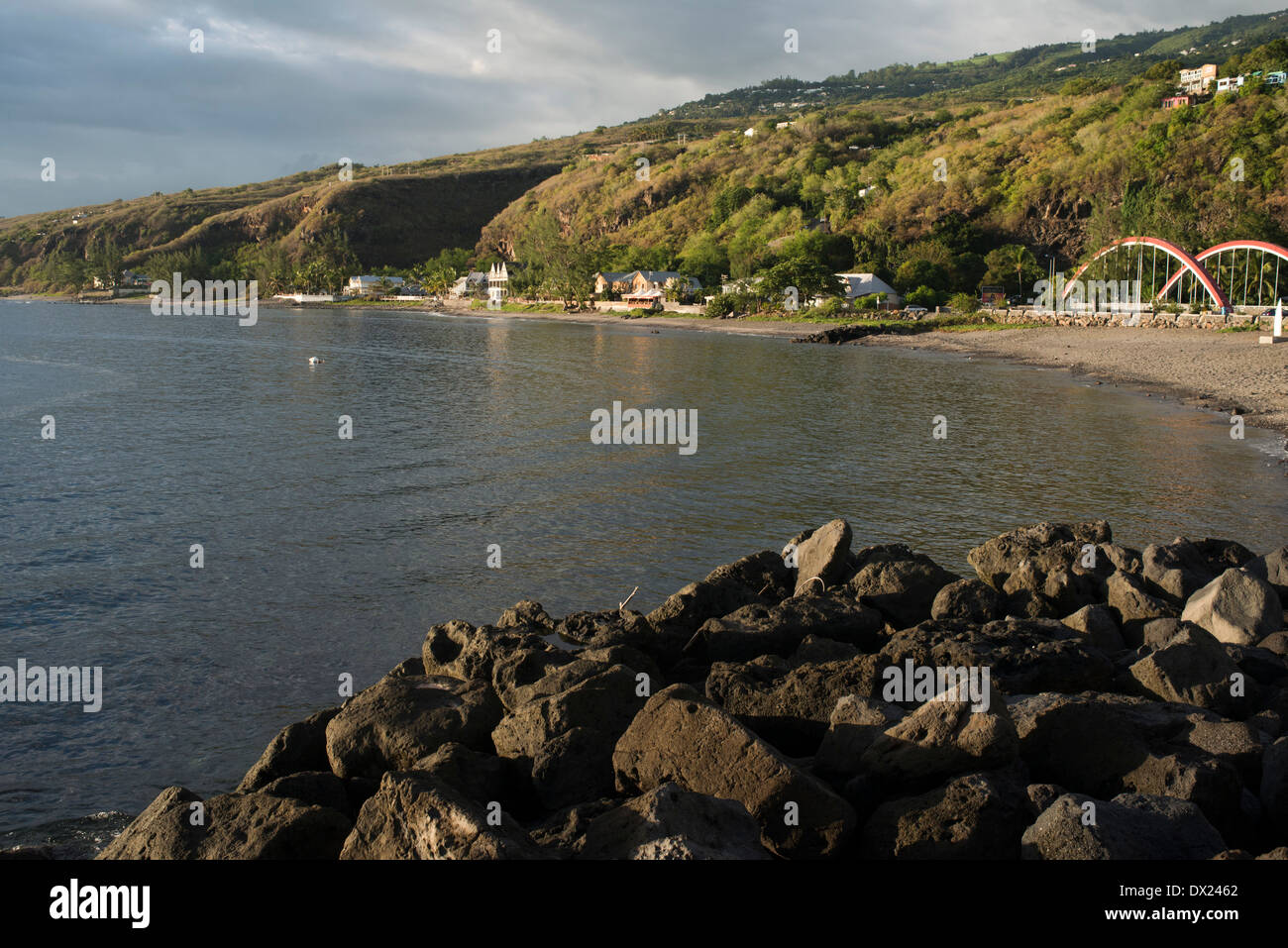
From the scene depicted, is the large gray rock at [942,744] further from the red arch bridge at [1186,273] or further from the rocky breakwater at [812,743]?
the red arch bridge at [1186,273]

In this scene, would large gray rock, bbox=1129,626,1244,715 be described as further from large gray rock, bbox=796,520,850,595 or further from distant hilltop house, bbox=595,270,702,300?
distant hilltop house, bbox=595,270,702,300

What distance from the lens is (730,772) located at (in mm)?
7449

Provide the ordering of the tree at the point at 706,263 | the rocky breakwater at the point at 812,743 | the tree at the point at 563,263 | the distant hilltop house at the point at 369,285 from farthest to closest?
the distant hilltop house at the point at 369,285 → the tree at the point at 706,263 → the tree at the point at 563,263 → the rocky breakwater at the point at 812,743

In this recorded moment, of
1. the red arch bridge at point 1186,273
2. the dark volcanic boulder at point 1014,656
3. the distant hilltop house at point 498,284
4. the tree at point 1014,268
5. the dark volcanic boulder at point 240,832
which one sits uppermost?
the distant hilltop house at point 498,284

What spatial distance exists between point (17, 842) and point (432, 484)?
1663 centimetres

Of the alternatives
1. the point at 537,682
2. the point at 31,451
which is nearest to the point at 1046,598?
the point at 537,682

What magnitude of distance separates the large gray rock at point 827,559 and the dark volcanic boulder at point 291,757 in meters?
7.30

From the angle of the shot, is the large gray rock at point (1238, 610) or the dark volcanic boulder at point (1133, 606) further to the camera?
the dark volcanic boulder at point (1133, 606)

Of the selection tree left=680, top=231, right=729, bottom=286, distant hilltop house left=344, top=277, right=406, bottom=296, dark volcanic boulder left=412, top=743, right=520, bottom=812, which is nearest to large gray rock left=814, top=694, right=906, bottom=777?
dark volcanic boulder left=412, top=743, right=520, bottom=812

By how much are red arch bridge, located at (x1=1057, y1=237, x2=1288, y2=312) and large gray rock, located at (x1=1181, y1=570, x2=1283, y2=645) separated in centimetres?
6780

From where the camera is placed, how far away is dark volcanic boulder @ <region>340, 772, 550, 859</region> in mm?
6289

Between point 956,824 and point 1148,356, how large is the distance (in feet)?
185

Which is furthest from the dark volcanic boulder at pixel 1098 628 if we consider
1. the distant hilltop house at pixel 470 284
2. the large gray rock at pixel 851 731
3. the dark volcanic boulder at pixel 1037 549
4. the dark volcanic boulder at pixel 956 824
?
the distant hilltop house at pixel 470 284

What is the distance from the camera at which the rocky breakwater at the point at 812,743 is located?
674 cm
